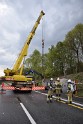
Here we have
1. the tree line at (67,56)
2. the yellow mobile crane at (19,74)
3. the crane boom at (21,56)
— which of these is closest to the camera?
the yellow mobile crane at (19,74)

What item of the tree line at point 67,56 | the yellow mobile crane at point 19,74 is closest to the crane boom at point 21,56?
the yellow mobile crane at point 19,74

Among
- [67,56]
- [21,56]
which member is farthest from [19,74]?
[67,56]

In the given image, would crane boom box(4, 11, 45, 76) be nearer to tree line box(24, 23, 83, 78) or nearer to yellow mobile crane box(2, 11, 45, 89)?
yellow mobile crane box(2, 11, 45, 89)

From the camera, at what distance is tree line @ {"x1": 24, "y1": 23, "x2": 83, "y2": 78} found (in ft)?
251

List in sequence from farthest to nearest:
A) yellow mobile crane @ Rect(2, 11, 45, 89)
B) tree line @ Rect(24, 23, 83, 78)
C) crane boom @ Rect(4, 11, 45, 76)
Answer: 1. tree line @ Rect(24, 23, 83, 78)
2. crane boom @ Rect(4, 11, 45, 76)
3. yellow mobile crane @ Rect(2, 11, 45, 89)

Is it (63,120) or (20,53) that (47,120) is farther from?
(20,53)

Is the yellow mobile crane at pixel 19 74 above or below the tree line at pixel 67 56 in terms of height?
below

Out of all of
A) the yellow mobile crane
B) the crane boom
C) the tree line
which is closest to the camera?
the yellow mobile crane

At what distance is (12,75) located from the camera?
114ft

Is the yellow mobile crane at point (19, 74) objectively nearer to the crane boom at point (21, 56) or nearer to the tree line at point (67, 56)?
the crane boom at point (21, 56)

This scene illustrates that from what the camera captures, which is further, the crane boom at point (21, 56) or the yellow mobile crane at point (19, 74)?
the crane boom at point (21, 56)

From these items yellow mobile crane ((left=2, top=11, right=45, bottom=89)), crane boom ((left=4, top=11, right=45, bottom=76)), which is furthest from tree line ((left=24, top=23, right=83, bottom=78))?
yellow mobile crane ((left=2, top=11, right=45, bottom=89))

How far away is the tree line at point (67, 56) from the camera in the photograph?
76625mm


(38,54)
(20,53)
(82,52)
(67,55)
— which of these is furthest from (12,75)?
(38,54)
